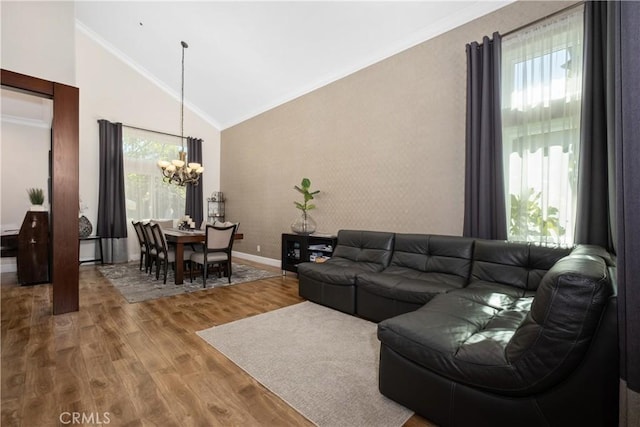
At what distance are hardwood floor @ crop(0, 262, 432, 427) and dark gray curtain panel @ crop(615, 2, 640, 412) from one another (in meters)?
0.98

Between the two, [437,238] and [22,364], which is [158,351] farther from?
[437,238]

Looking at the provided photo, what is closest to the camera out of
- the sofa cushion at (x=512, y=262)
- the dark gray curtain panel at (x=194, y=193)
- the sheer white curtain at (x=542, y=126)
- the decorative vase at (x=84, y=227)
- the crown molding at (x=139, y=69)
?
the sofa cushion at (x=512, y=262)

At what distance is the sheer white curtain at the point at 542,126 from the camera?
255 centimetres

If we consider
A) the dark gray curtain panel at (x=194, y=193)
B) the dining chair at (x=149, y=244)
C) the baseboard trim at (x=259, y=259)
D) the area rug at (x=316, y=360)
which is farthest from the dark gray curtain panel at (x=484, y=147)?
the dark gray curtain panel at (x=194, y=193)

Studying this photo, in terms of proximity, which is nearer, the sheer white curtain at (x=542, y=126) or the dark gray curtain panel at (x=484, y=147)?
the sheer white curtain at (x=542, y=126)

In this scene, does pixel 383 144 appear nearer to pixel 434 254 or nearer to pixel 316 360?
pixel 434 254

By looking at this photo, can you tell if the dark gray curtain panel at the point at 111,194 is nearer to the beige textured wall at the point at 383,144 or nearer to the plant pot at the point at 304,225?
the beige textured wall at the point at 383,144

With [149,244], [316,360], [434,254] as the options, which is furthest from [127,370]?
[149,244]

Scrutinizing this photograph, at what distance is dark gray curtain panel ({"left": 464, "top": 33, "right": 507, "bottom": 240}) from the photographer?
293cm

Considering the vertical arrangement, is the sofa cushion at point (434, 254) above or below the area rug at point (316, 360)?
above

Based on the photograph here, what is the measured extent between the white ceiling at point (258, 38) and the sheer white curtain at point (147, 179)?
1317 millimetres

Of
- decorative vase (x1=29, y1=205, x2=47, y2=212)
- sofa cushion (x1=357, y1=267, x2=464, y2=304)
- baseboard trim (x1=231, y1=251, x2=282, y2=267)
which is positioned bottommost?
baseboard trim (x1=231, y1=251, x2=282, y2=267)

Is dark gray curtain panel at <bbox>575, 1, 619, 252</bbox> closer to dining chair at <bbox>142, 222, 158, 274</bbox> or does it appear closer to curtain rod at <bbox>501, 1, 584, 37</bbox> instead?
curtain rod at <bbox>501, 1, 584, 37</bbox>

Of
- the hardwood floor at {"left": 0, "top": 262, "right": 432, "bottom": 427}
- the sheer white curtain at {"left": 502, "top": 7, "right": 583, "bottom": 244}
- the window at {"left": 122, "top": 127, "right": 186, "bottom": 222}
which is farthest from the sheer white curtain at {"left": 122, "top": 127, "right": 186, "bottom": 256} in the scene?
the sheer white curtain at {"left": 502, "top": 7, "right": 583, "bottom": 244}
